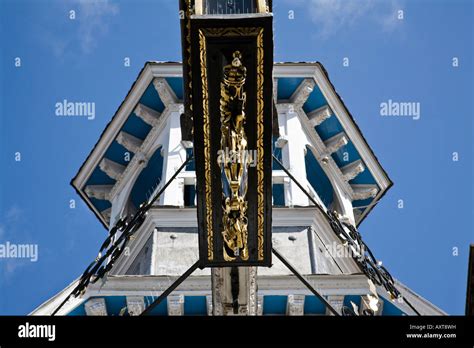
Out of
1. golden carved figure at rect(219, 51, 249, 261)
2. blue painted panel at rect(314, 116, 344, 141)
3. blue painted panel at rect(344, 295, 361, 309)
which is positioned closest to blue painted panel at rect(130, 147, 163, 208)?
blue painted panel at rect(314, 116, 344, 141)

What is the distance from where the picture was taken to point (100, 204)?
1139 inches

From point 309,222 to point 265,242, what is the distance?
9.20 metres

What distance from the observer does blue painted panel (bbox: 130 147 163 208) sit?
26.4 metres

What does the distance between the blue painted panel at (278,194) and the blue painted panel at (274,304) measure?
Answer: 529cm

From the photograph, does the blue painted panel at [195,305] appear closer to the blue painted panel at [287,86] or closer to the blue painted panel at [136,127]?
the blue painted panel at [287,86]

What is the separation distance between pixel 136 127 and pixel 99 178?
1.91 metres

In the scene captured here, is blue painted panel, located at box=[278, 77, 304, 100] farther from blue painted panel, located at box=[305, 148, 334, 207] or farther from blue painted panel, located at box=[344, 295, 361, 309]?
blue painted panel, located at box=[344, 295, 361, 309]

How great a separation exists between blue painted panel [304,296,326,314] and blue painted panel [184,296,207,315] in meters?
1.83

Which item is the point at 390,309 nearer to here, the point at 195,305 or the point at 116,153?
the point at 195,305

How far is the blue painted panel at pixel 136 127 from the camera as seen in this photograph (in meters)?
27.7
